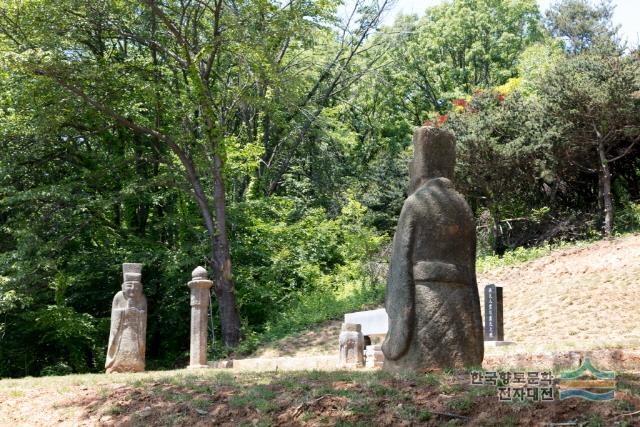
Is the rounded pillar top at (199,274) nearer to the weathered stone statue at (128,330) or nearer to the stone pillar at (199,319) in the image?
the stone pillar at (199,319)

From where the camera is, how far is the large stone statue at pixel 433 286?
8.81m

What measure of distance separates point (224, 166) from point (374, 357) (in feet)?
33.3

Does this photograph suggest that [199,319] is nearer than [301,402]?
No

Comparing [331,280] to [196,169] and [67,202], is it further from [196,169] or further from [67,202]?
[67,202]

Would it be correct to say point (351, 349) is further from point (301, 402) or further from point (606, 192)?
point (606, 192)

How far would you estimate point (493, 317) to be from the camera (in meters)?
16.3

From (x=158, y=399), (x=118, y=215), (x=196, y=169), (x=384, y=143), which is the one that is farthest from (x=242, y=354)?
(x=384, y=143)

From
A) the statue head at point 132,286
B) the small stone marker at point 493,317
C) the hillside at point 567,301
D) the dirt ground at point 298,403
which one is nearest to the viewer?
the dirt ground at point 298,403

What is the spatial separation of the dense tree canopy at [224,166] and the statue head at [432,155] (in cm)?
1261

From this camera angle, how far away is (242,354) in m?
22.1

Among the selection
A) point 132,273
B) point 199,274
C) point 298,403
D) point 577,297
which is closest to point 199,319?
point 199,274

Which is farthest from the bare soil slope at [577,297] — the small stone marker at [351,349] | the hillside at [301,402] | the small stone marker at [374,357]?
the small stone marker at [351,349]

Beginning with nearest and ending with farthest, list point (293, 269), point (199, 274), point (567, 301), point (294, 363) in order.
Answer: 1. point (199, 274)
2. point (294, 363)
3. point (567, 301)
4. point (293, 269)

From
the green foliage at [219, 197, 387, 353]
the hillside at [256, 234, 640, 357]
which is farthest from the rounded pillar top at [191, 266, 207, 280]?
the green foliage at [219, 197, 387, 353]
